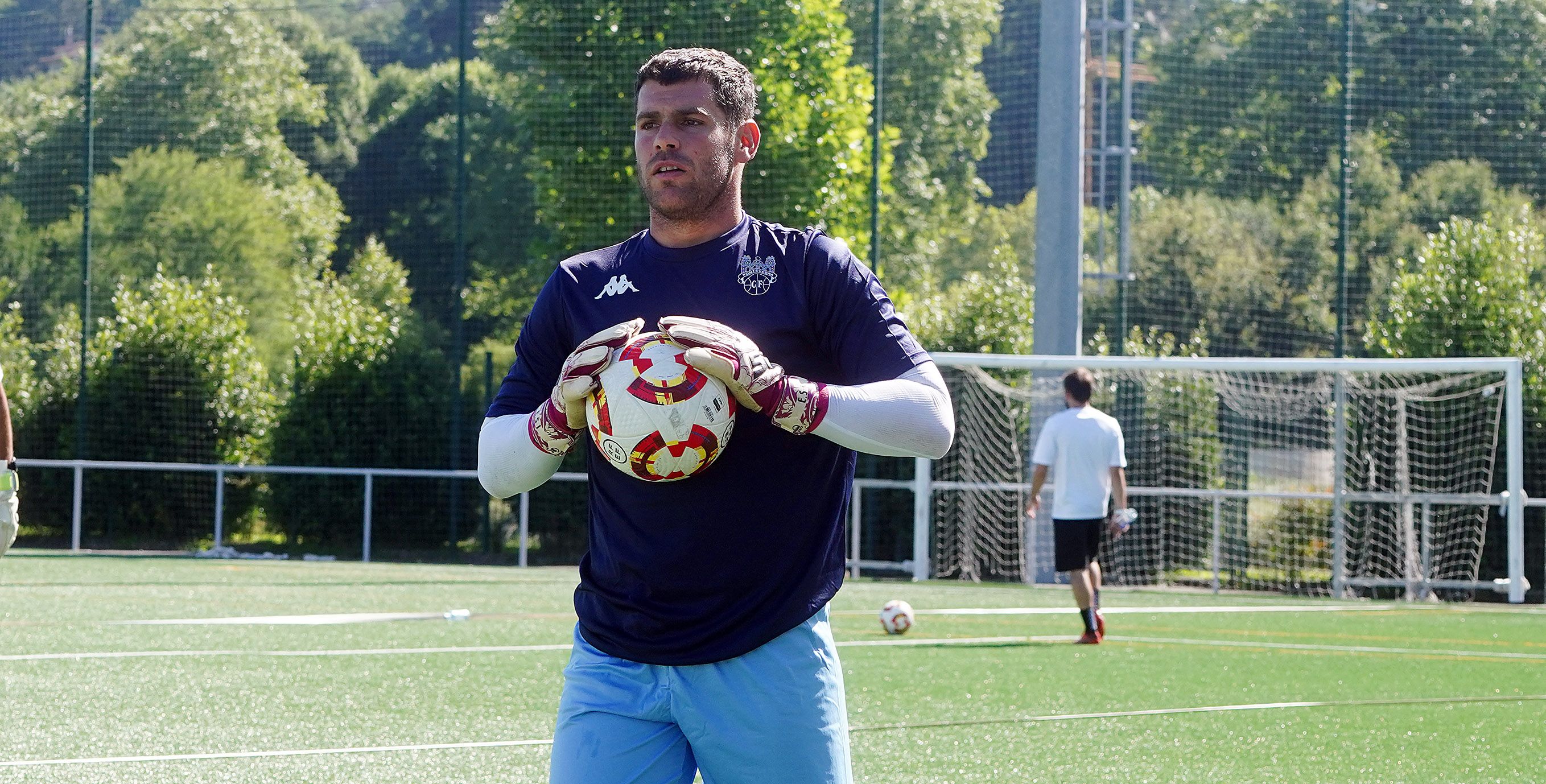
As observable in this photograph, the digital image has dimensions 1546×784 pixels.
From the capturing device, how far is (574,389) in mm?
2688

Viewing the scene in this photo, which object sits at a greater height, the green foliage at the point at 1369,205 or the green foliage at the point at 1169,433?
the green foliage at the point at 1369,205

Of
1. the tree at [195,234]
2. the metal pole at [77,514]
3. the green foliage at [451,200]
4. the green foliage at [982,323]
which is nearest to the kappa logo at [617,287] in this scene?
the metal pole at [77,514]

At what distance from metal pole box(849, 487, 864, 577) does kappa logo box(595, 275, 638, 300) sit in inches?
541

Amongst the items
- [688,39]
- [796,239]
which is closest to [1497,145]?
[688,39]

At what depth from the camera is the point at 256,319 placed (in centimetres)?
3275

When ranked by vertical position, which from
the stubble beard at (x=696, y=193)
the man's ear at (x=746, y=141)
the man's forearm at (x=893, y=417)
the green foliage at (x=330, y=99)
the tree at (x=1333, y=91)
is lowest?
the man's forearm at (x=893, y=417)

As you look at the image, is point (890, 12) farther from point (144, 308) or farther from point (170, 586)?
point (170, 586)

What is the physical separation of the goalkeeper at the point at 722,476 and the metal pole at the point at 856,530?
45.1 feet

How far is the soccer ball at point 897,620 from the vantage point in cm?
1027

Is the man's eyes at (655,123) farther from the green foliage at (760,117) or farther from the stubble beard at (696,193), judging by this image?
the green foliage at (760,117)

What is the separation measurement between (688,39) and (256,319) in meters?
17.3

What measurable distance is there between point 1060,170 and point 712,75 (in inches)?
519

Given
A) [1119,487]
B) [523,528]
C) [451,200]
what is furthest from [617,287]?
[451,200]

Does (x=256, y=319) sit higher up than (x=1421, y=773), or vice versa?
(x=256, y=319)
